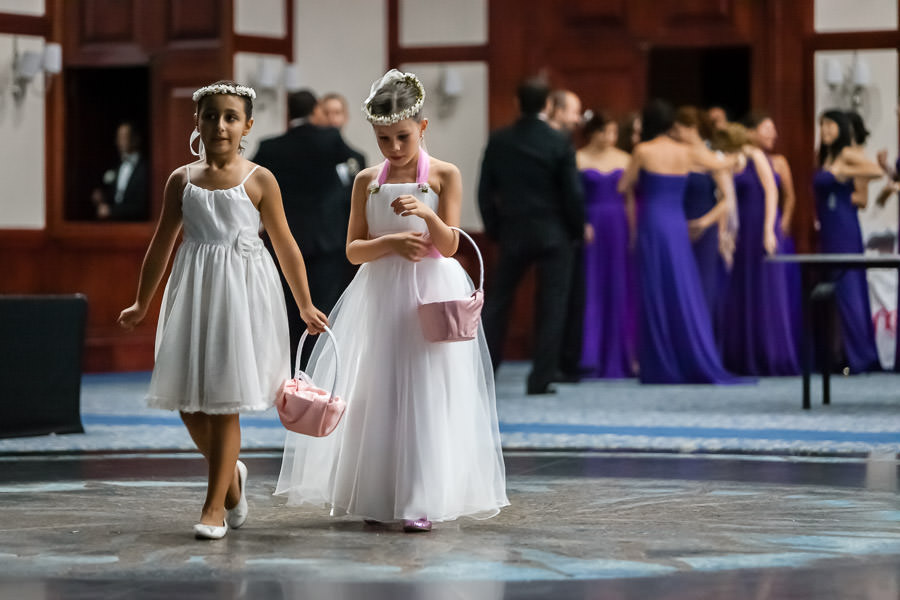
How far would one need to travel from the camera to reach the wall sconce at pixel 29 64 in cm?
1114

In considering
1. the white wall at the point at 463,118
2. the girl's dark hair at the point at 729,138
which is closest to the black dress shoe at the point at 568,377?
the girl's dark hair at the point at 729,138

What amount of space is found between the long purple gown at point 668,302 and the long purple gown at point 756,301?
0.86 metres

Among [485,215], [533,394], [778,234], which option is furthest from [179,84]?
[778,234]

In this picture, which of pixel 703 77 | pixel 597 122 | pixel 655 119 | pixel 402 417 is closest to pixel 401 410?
pixel 402 417

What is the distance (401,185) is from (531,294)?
7.81 m

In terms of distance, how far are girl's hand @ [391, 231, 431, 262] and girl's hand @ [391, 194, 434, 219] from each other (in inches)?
4.5

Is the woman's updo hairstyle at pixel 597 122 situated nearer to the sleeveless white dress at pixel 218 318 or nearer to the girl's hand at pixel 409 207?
the girl's hand at pixel 409 207

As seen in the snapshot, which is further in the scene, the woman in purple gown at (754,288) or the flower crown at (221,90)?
the woman in purple gown at (754,288)

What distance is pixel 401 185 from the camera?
15.7ft

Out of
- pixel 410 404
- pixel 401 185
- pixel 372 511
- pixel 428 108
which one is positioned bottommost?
pixel 372 511

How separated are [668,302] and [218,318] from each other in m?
6.27

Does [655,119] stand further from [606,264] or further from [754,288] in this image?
[754,288]

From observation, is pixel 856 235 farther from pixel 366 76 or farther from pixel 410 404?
pixel 410 404

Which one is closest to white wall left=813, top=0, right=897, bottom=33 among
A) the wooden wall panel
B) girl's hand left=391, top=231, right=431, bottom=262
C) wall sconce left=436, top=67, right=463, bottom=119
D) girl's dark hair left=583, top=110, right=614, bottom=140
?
girl's dark hair left=583, top=110, right=614, bottom=140
